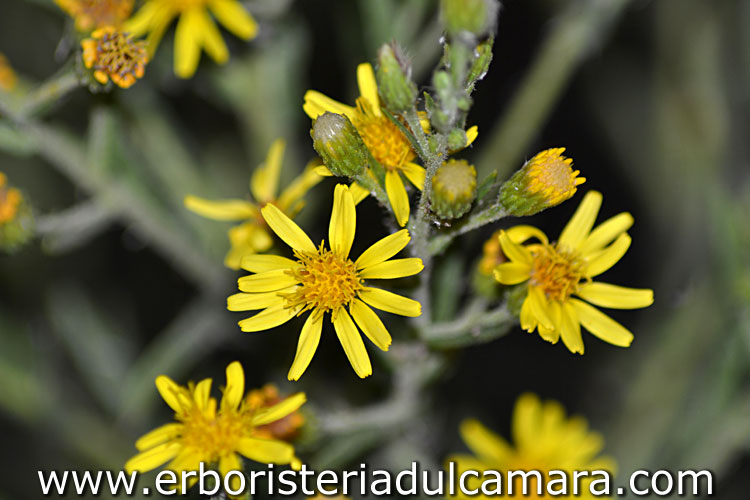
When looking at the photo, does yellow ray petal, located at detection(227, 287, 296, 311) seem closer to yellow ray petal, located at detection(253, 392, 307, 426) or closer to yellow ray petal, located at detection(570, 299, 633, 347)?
yellow ray petal, located at detection(253, 392, 307, 426)

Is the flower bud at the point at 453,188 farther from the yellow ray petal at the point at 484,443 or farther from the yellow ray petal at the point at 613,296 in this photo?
the yellow ray petal at the point at 484,443

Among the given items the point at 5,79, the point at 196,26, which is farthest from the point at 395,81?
the point at 5,79

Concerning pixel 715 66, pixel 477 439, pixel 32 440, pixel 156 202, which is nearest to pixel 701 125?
pixel 715 66

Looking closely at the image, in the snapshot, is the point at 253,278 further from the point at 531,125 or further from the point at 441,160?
the point at 531,125

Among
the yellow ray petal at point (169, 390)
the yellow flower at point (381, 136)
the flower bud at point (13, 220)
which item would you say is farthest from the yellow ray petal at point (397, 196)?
the flower bud at point (13, 220)

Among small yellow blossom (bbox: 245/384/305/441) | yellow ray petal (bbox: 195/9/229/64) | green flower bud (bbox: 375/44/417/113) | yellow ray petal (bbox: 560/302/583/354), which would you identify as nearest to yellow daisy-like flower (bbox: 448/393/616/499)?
small yellow blossom (bbox: 245/384/305/441)
